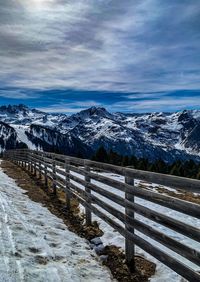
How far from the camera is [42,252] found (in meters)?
7.79

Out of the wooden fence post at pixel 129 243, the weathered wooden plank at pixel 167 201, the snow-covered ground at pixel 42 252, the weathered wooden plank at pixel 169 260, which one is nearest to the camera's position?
the weathered wooden plank at pixel 167 201

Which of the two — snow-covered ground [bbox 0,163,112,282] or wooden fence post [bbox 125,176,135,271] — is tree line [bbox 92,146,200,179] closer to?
snow-covered ground [bbox 0,163,112,282]

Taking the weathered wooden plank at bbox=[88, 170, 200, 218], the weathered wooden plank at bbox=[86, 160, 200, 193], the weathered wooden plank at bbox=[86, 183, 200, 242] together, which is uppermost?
the weathered wooden plank at bbox=[86, 160, 200, 193]

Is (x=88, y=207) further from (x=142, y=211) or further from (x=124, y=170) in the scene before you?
(x=142, y=211)

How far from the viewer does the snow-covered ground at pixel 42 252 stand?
21.4 feet

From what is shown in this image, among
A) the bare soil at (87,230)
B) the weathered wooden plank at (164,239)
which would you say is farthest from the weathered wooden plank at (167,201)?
the bare soil at (87,230)

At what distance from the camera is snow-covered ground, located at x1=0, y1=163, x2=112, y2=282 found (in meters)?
6.54

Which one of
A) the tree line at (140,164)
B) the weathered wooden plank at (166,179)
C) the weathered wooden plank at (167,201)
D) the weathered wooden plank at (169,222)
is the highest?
the weathered wooden plank at (166,179)

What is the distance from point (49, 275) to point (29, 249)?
1385mm

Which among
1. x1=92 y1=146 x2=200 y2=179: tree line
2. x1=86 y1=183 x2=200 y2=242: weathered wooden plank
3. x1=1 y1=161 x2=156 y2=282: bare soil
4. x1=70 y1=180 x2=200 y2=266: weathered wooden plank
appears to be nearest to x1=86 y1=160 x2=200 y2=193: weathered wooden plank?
x1=86 y1=183 x2=200 y2=242: weathered wooden plank

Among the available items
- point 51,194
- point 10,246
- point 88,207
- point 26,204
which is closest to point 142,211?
point 10,246

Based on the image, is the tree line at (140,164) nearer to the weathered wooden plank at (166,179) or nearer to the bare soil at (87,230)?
the bare soil at (87,230)

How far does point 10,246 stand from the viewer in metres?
7.66

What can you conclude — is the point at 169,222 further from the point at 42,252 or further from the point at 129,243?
the point at 42,252
